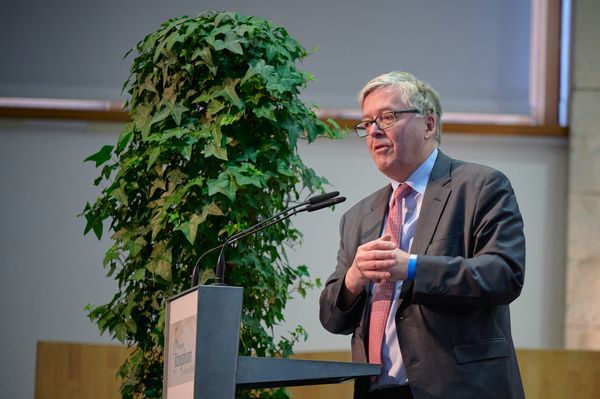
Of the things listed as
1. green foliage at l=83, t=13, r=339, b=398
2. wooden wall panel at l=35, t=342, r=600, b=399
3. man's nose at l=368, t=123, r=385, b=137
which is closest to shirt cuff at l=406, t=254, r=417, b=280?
man's nose at l=368, t=123, r=385, b=137

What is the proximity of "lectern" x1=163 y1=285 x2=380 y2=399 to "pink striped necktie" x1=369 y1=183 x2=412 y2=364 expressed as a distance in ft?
0.81

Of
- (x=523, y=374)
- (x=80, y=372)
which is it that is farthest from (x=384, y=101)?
(x=80, y=372)

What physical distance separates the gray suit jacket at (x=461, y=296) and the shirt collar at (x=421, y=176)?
0.18 ft

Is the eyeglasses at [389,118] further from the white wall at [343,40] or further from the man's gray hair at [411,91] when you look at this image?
the white wall at [343,40]

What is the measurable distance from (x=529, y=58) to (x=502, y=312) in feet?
9.18

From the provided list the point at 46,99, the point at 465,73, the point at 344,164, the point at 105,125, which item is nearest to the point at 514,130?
the point at 465,73

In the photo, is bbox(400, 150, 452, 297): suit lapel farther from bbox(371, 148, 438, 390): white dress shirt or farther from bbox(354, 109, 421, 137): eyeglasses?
bbox(354, 109, 421, 137): eyeglasses

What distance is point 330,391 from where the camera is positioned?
157 inches

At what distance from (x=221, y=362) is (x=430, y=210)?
0.68 m

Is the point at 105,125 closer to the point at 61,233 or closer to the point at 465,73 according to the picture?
the point at 61,233

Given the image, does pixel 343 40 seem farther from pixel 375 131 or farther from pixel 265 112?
pixel 375 131

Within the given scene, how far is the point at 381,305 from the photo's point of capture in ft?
7.21

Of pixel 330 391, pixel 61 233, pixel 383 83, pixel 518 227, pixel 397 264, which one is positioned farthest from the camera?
pixel 61 233

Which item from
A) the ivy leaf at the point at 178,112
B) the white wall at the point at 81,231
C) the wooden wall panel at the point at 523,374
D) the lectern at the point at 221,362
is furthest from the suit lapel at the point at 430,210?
the white wall at the point at 81,231
